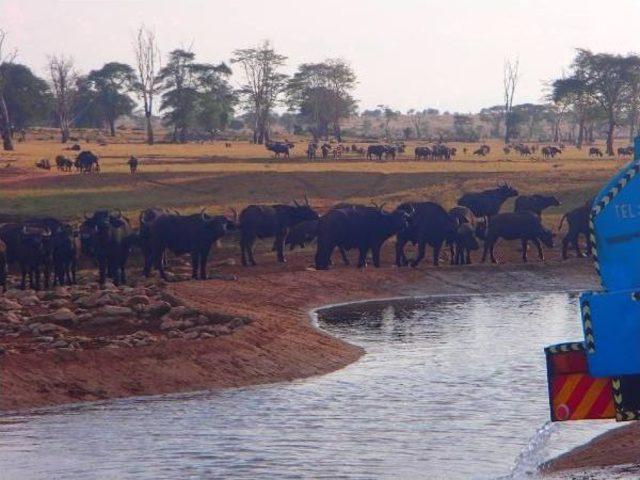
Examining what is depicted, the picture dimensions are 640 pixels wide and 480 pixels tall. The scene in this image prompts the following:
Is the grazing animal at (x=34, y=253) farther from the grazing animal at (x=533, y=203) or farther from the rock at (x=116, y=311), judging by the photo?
the grazing animal at (x=533, y=203)

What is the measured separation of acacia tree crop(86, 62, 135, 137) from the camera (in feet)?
315

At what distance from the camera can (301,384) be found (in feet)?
49.1

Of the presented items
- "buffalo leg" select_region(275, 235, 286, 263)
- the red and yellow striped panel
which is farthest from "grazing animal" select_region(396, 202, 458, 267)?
the red and yellow striped panel

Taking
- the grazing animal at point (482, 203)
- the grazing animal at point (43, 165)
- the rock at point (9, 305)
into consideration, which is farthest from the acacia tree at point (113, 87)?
the rock at point (9, 305)

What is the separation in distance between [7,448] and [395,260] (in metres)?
19.3

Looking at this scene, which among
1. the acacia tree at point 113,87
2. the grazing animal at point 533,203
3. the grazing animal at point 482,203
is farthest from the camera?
the acacia tree at point 113,87

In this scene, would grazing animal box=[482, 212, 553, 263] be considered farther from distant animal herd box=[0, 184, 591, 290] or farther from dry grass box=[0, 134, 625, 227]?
dry grass box=[0, 134, 625, 227]

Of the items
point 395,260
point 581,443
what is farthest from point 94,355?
point 395,260

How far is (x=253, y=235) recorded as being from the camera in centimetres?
2903

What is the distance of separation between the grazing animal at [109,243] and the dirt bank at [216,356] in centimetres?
244

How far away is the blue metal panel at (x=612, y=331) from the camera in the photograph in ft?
23.1

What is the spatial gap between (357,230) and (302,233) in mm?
2405

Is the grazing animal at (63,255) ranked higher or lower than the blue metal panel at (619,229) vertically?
lower

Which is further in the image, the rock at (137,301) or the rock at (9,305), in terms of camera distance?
the rock at (9,305)
